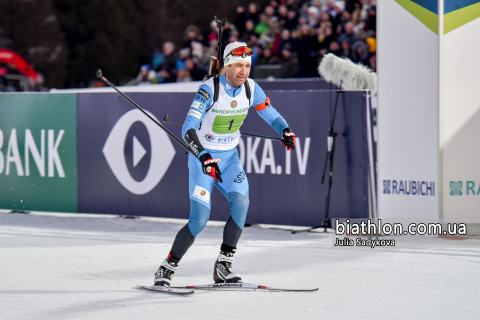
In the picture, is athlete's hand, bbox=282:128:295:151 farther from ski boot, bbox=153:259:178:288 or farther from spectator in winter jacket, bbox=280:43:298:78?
spectator in winter jacket, bbox=280:43:298:78

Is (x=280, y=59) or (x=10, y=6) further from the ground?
(x=10, y=6)

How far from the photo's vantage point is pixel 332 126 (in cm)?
928

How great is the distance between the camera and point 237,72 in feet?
19.9

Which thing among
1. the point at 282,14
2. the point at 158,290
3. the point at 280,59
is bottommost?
the point at 158,290

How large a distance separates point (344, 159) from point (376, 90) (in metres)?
1.09

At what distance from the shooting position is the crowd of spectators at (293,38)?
14742 mm

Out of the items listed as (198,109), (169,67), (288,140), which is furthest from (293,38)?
(198,109)

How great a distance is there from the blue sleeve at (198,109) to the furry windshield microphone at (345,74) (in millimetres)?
3718

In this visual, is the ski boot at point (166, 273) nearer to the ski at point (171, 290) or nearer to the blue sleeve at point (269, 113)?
the ski at point (171, 290)

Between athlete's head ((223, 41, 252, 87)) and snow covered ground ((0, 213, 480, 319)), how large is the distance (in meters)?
1.74

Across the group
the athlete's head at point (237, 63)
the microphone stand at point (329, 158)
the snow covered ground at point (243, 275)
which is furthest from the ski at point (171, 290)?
the microphone stand at point (329, 158)

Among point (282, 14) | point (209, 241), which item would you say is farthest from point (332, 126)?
point (282, 14)

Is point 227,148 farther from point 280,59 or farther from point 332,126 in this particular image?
point 280,59

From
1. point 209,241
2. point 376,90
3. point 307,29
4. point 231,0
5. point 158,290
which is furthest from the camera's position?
point 231,0
